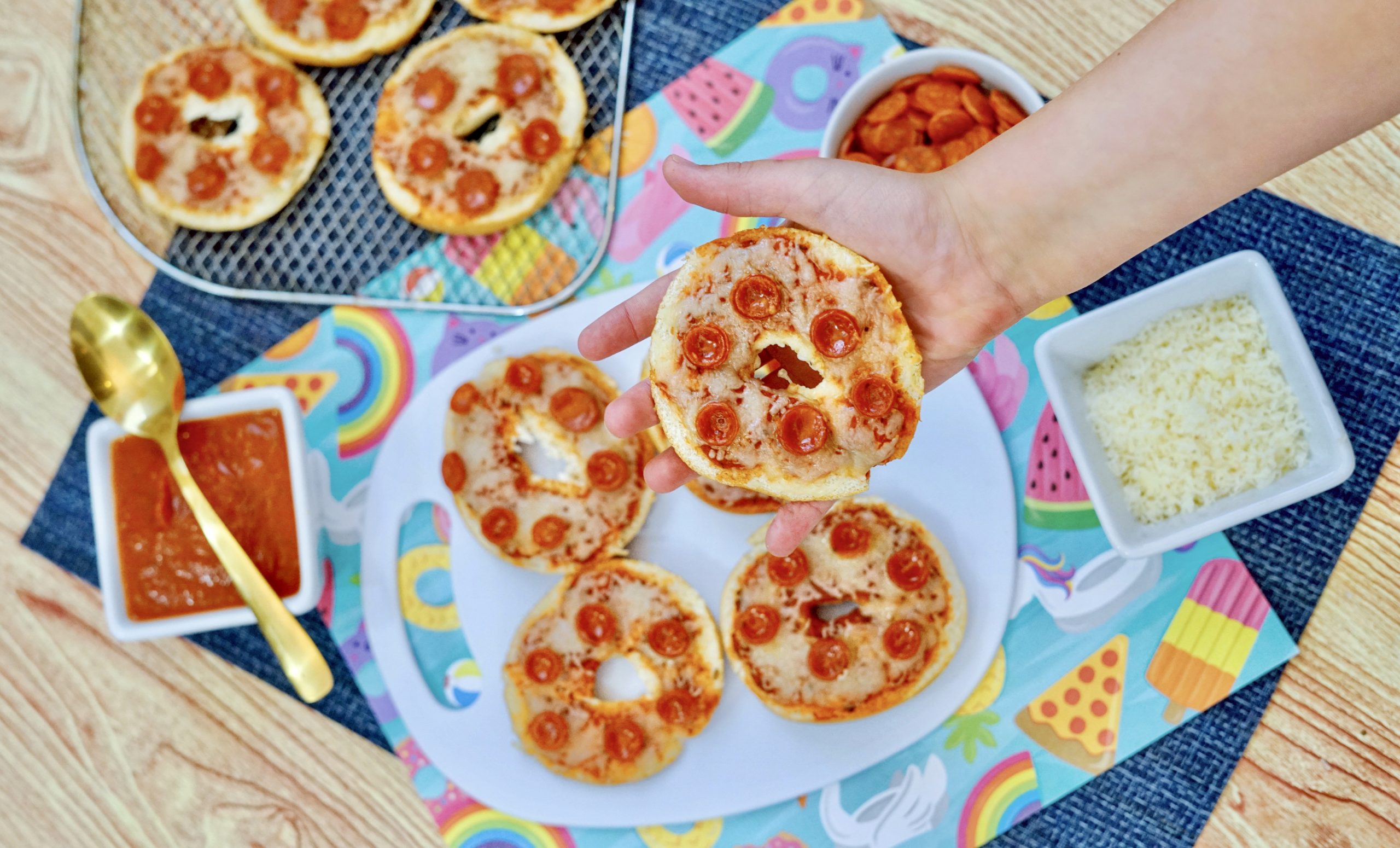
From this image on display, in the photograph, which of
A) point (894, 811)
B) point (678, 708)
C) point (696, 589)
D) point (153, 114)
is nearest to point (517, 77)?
point (153, 114)

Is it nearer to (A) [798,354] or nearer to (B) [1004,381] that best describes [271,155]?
(A) [798,354]

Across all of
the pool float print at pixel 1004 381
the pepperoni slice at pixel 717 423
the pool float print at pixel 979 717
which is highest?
the pepperoni slice at pixel 717 423

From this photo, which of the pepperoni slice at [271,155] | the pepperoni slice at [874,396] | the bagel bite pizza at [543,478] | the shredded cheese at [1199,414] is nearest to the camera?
the pepperoni slice at [874,396]

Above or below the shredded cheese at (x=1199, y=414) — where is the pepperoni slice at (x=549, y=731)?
below

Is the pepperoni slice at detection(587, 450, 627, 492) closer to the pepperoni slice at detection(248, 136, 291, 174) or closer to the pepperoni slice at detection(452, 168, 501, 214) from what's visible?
the pepperoni slice at detection(452, 168, 501, 214)

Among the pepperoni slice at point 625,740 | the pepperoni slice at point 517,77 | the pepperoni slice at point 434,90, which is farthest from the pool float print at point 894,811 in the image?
the pepperoni slice at point 434,90

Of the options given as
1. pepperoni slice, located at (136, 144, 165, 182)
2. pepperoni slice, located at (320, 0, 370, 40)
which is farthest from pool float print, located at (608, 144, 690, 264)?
pepperoni slice, located at (136, 144, 165, 182)

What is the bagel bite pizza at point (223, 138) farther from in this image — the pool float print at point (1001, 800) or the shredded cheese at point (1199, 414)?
the pool float print at point (1001, 800)
